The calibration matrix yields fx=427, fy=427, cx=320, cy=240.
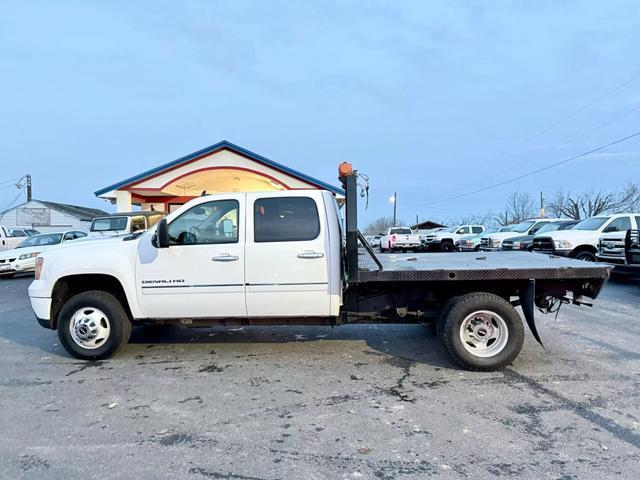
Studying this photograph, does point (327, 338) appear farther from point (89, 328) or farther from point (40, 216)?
point (40, 216)

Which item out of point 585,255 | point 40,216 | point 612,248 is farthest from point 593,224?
point 40,216

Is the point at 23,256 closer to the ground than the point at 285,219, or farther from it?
closer to the ground

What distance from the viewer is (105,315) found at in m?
5.02

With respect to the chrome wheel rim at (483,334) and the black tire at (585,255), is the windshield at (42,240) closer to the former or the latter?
the chrome wheel rim at (483,334)

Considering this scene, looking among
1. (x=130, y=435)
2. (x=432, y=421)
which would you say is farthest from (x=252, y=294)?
(x=432, y=421)

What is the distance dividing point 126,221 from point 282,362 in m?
11.7

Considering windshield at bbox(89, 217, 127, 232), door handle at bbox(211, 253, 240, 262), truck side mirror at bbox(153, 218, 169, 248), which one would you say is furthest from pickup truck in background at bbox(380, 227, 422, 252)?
truck side mirror at bbox(153, 218, 169, 248)

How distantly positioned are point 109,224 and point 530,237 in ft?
51.2

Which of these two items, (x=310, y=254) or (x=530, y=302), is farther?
(x=310, y=254)


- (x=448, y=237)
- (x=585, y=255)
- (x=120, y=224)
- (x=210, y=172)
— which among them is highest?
(x=210, y=172)

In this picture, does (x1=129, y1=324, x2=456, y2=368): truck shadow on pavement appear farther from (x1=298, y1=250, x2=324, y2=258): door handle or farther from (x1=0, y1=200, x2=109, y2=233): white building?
(x1=0, y1=200, x2=109, y2=233): white building

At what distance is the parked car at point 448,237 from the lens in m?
29.1

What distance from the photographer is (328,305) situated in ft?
15.7

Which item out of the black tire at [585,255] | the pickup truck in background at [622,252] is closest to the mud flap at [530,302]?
the pickup truck in background at [622,252]
